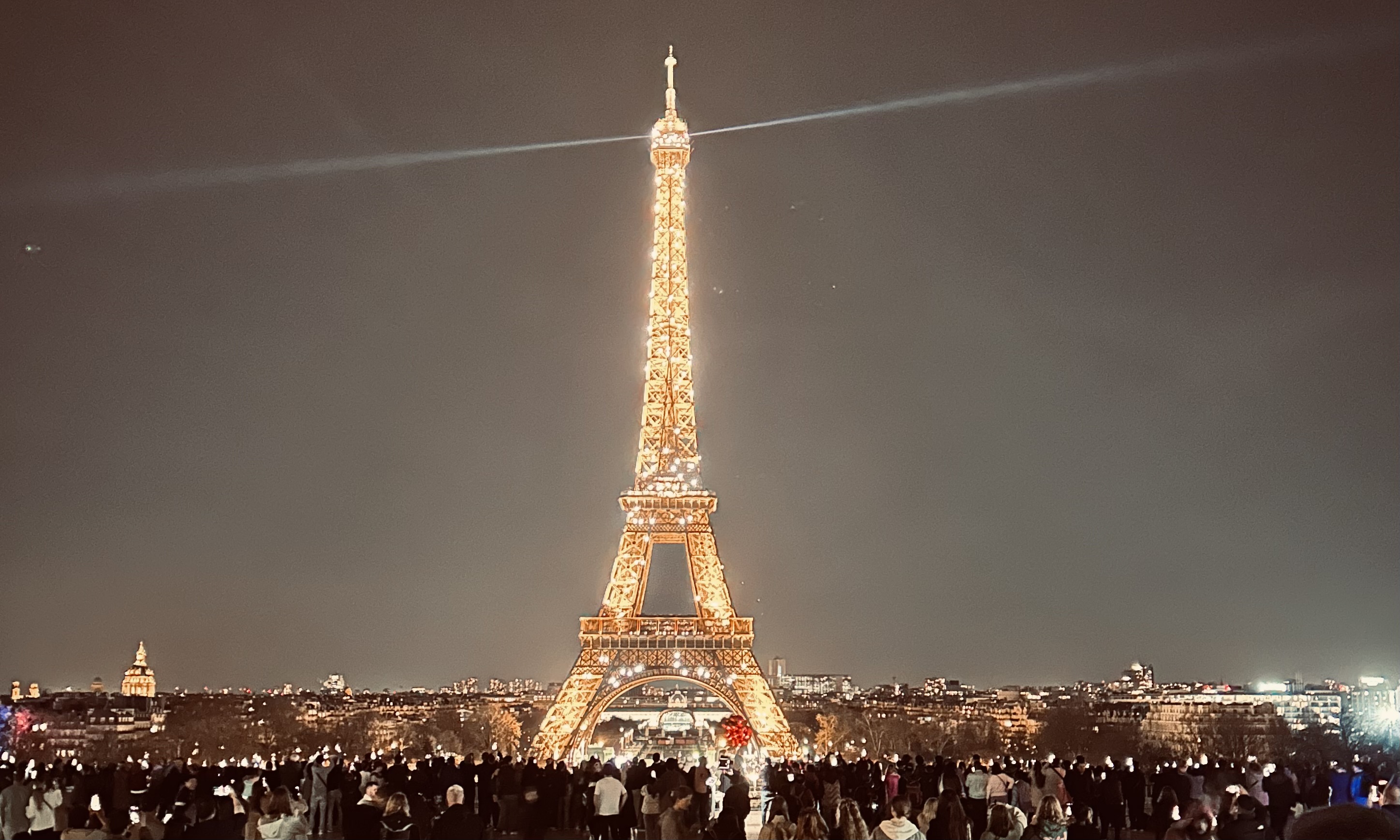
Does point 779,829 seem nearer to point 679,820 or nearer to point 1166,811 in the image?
point 679,820

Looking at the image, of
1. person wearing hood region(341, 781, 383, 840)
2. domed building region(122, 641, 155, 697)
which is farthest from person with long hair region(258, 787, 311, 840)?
domed building region(122, 641, 155, 697)

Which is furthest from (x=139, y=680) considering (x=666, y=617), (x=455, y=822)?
(x=455, y=822)

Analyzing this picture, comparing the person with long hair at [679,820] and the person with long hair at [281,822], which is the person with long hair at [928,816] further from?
the person with long hair at [281,822]

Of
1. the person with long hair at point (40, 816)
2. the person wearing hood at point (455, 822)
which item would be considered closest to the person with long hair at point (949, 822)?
the person wearing hood at point (455, 822)

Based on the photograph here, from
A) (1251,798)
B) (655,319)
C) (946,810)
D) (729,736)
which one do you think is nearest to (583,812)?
(946,810)

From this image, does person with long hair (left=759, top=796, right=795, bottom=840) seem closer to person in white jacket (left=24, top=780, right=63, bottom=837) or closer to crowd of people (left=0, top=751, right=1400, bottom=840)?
crowd of people (left=0, top=751, right=1400, bottom=840)
